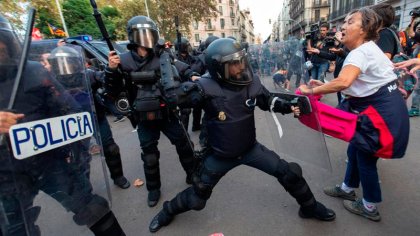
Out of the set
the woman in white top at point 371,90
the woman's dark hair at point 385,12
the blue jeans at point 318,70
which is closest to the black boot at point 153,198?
the woman in white top at point 371,90

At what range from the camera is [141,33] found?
2.35 meters

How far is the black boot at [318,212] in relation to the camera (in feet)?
6.84

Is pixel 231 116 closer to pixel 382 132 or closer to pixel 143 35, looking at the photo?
pixel 382 132

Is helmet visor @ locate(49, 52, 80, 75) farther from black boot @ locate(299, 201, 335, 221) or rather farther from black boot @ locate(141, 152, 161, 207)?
black boot @ locate(299, 201, 335, 221)

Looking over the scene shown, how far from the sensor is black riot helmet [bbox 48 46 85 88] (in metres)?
1.29

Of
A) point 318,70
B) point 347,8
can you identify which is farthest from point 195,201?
point 347,8

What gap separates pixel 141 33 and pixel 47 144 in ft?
5.04

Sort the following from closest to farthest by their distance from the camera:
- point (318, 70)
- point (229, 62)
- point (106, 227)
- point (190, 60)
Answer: point (106, 227), point (229, 62), point (190, 60), point (318, 70)

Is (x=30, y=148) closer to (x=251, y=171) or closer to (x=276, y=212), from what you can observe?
(x=276, y=212)

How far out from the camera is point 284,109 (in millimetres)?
1838

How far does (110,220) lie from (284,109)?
1.41 meters

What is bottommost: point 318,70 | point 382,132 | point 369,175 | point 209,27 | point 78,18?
point 369,175

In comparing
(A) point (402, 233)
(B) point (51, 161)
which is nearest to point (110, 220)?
(B) point (51, 161)

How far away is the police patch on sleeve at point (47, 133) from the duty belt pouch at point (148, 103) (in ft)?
3.02
